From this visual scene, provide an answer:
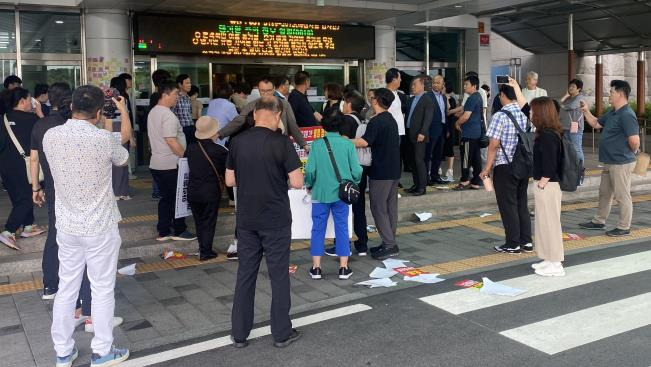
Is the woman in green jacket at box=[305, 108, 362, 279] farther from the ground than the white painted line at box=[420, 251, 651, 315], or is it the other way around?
the woman in green jacket at box=[305, 108, 362, 279]

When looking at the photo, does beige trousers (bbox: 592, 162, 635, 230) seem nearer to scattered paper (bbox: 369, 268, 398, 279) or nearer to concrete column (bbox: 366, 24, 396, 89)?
scattered paper (bbox: 369, 268, 398, 279)

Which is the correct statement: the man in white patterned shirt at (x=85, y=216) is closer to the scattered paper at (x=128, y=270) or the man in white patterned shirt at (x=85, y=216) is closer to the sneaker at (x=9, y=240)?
the scattered paper at (x=128, y=270)

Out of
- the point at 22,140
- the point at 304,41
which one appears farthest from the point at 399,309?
the point at 304,41

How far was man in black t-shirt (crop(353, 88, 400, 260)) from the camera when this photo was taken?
6.75m

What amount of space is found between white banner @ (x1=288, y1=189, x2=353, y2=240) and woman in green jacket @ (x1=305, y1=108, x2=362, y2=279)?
183mm

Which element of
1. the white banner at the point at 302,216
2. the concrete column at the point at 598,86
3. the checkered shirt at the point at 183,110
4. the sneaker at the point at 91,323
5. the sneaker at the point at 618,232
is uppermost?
the concrete column at the point at 598,86

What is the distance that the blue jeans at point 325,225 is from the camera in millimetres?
6238

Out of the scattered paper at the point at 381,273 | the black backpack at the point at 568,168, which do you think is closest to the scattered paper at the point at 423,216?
the scattered paper at the point at 381,273

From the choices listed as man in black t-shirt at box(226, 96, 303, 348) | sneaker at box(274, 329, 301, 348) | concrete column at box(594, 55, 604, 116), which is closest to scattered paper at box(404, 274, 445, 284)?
sneaker at box(274, 329, 301, 348)

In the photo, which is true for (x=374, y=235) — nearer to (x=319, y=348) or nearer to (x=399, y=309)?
(x=399, y=309)

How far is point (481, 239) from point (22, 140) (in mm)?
5507

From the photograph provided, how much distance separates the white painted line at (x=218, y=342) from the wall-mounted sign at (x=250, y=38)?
806cm

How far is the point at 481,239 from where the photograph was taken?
802 cm

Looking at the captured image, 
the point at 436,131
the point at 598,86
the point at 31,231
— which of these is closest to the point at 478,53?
the point at 436,131
